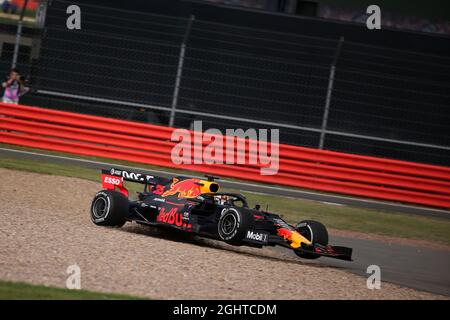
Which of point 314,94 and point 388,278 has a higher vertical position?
point 314,94

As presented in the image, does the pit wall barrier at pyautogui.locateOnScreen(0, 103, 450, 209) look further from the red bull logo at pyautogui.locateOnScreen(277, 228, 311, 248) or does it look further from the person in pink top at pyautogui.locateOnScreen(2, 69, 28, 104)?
the red bull logo at pyautogui.locateOnScreen(277, 228, 311, 248)

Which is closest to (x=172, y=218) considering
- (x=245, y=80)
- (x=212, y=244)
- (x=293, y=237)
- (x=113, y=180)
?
(x=212, y=244)

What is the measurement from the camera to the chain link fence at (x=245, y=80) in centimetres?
1942

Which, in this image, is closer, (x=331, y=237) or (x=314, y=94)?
(x=331, y=237)

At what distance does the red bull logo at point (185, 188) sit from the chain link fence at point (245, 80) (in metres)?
7.06

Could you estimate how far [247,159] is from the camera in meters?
18.9

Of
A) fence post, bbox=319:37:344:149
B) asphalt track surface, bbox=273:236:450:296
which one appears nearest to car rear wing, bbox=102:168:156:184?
asphalt track surface, bbox=273:236:450:296

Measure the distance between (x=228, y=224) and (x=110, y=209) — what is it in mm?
1564

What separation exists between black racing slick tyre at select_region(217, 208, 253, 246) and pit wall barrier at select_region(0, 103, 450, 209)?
754 cm

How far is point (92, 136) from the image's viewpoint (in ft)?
63.6
